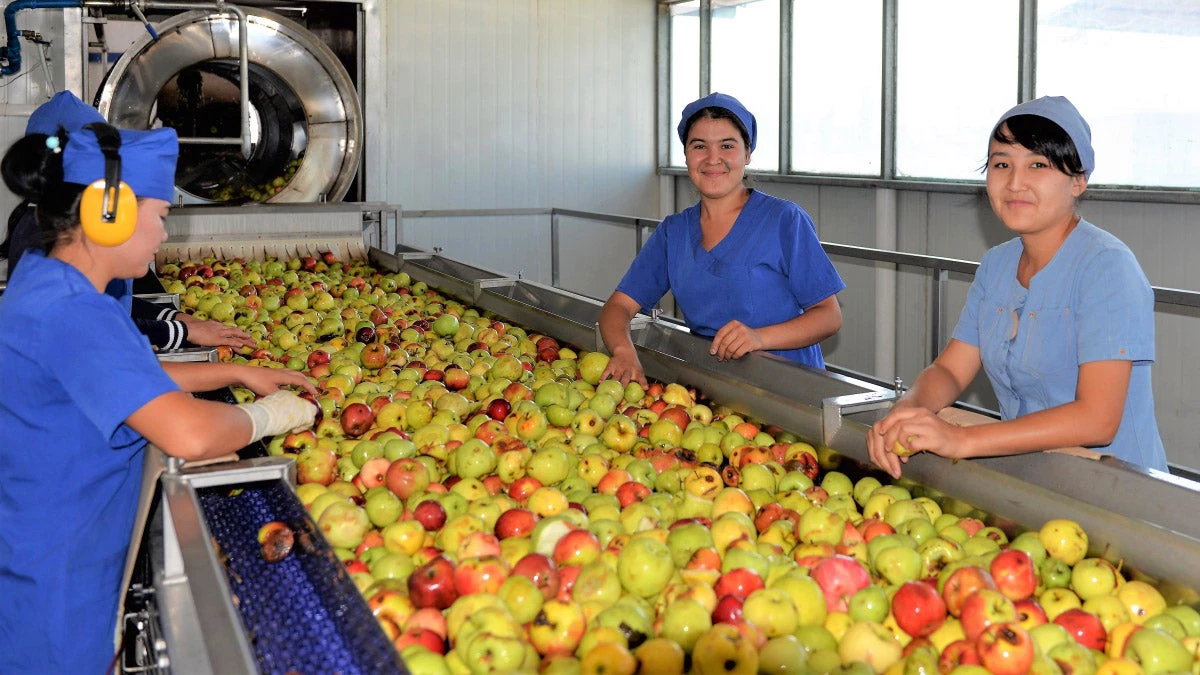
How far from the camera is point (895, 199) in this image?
7922 mm

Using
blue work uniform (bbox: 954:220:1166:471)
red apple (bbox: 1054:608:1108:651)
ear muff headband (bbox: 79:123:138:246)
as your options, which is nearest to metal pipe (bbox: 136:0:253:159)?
ear muff headband (bbox: 79:123:138:246)

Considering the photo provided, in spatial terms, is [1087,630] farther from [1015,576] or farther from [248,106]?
[248,106]

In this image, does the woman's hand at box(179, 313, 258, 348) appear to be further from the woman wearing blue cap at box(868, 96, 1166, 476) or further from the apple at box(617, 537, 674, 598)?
the woman wearing blue cap at box(868, 96, 1166, 476)

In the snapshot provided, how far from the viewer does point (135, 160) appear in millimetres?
1861

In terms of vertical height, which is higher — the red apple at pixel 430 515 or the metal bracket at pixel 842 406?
the metal bracket at pixel 842 406

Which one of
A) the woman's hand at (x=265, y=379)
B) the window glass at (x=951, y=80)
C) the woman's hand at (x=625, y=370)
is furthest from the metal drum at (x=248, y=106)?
the window glass at (x=951, y=80)

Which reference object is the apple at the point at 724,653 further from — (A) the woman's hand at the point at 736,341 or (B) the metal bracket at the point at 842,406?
(A) the woman's hand at the point at 736,341

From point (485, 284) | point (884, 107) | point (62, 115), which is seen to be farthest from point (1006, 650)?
point (884, 107)

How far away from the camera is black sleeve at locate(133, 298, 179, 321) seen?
11.0 feet

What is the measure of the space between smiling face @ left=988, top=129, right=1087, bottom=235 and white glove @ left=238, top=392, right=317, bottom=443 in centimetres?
141

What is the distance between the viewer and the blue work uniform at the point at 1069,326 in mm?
2010

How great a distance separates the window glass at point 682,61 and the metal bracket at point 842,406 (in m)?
8.09

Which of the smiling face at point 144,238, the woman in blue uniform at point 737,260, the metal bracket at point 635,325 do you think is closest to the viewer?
the smiling face at point 144,238

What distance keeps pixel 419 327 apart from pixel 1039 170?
248 centimetres
